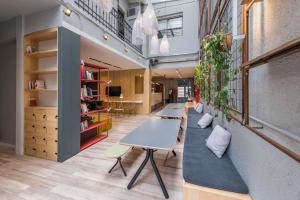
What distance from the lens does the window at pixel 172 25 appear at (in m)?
8.30

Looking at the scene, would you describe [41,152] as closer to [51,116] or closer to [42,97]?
[51,116]

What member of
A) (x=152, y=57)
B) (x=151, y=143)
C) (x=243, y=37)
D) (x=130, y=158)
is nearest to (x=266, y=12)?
(x=243, y=37)

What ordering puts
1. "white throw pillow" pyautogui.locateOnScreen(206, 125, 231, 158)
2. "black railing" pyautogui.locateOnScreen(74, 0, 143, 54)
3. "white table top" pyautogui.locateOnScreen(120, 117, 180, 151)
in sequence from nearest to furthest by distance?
"white table top" pyautogui.locateOnScreen(120, 117, 180, 151)
"white throw pillow" pyautogui.locateOnScreen(206, 125, 231, 158)
"black railing" pyautogui.locateOnScreen(74, 0, 143, 54)

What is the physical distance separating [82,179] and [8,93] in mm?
3053

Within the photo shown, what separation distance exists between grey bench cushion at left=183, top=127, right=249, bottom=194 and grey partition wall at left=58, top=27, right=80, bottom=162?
2168mm

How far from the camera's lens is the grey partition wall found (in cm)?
266

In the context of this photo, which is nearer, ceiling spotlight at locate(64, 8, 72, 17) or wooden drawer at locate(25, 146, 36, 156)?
ceiling spotlight at locate(64, 8, 72, 17)

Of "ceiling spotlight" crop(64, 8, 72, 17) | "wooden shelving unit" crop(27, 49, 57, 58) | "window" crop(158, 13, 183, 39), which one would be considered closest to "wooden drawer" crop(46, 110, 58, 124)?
"wooden shelving unit" crop(27, 49, 57, 58)

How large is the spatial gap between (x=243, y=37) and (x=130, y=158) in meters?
2.57

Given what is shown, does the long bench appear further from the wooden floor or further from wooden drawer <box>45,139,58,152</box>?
wooden drawer <box>45,139,58,152</box>

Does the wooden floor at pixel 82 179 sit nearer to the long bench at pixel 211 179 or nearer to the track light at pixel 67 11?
the long bench at pixel 211 179

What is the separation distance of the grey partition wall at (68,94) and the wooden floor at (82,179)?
29 centimetres

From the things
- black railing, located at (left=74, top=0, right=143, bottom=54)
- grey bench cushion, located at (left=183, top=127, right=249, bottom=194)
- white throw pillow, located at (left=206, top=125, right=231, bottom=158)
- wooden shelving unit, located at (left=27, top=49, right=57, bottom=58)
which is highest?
black railing, located at (left=74, top=0, right=143, bottom=54)

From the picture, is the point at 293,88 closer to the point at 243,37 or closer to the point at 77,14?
A: the point at 243,37
